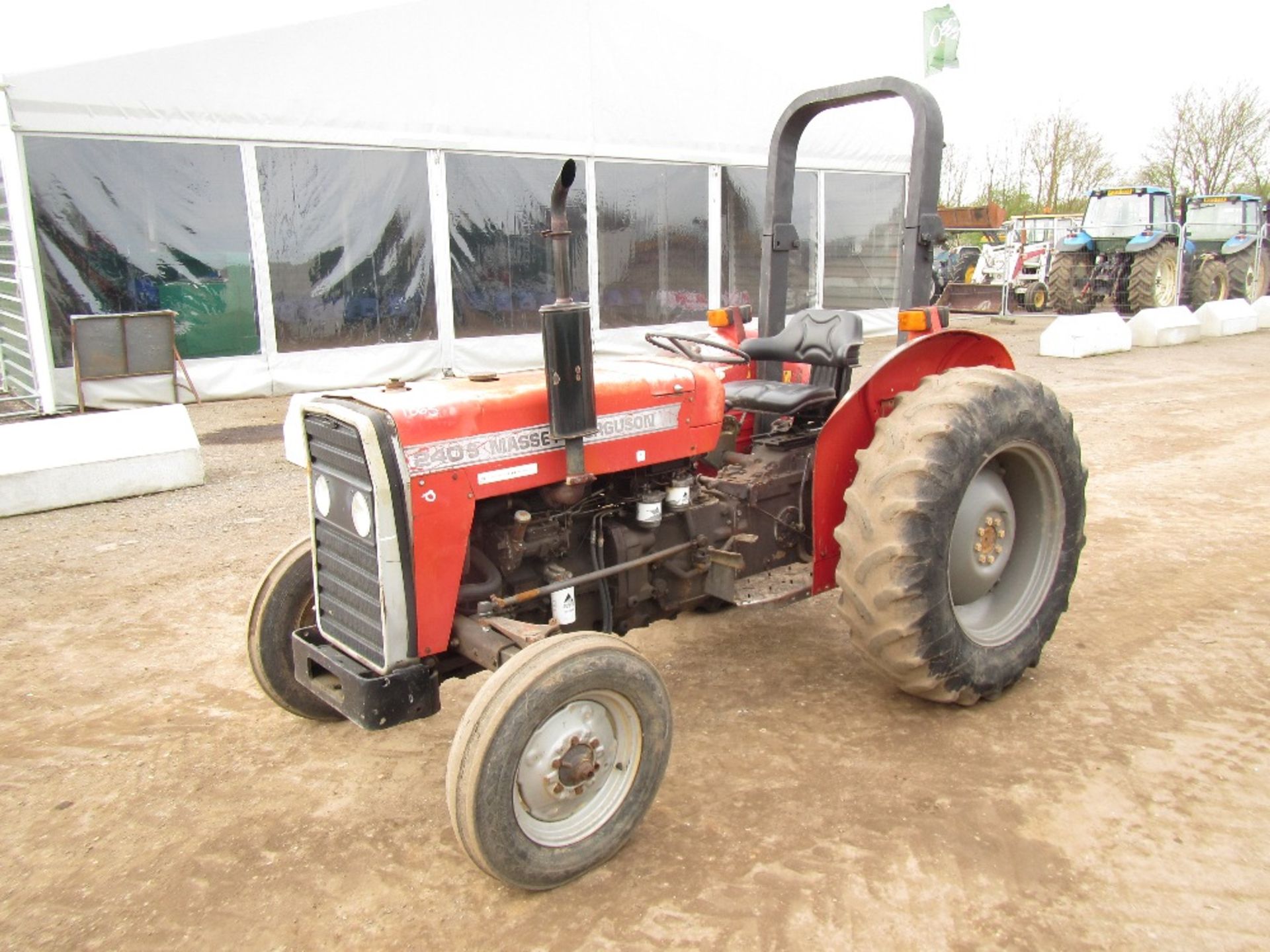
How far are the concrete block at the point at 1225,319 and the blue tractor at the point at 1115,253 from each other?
133cm

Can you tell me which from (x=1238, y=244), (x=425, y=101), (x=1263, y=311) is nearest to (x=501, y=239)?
(x=425, y=101)

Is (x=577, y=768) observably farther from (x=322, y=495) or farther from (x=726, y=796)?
(x=322, y=495)

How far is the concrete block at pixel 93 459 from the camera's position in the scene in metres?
5.87

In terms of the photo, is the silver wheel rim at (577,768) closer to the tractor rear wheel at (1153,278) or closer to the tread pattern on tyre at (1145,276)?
the tractor rear wheel at (1153,278)

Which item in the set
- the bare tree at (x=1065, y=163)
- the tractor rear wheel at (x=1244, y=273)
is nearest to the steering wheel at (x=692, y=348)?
the tractor rear wheel at (x=1244, y=273)

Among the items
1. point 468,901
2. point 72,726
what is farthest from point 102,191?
point 468,901

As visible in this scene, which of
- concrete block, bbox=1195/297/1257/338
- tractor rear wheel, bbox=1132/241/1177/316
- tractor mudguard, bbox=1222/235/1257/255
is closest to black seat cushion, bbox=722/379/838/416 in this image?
concrete block, bbox=1195/297/1257/338

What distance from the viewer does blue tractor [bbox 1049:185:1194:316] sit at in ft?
55.6

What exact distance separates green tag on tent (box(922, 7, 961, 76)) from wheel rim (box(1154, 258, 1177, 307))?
5.79 m

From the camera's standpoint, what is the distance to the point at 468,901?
241 centimetres

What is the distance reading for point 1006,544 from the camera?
355 centimetres

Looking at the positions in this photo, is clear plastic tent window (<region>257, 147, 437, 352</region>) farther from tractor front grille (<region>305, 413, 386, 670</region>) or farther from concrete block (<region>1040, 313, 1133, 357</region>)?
concrete block (<region>1040, 313, 1133, 357</region>)

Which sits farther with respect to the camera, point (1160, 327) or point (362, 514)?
point (1160, 327)

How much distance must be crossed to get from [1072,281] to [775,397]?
1569cm
